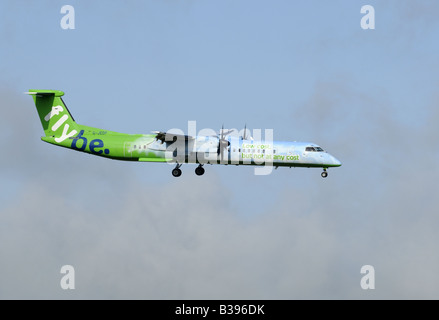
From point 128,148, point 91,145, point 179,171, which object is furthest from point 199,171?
point 91,145

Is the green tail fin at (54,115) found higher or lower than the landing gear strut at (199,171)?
higher

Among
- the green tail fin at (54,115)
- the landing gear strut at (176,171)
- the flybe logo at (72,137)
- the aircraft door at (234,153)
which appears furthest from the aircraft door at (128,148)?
the aircraft door at (234,153)

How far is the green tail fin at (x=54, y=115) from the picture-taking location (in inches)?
2547

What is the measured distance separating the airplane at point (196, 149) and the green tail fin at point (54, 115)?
343 millimetres

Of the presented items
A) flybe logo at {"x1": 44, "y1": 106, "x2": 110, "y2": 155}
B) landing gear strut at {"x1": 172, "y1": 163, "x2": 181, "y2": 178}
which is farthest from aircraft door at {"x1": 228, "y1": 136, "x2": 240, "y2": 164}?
flybe logo at {"x1": 44, "y1": 106, "x2": 110, "y2": 155}

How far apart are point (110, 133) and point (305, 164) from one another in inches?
620

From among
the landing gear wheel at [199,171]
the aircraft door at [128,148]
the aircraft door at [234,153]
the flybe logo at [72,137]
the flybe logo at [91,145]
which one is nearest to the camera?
the aircraft door at [234,153]

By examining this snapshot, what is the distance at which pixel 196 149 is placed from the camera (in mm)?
61656

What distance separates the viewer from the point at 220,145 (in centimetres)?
6138

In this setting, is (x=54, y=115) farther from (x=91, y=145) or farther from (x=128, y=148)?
(x=128, y=148)

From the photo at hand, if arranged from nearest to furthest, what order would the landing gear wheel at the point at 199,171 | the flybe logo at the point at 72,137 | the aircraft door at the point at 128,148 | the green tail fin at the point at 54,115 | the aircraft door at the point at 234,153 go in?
the aircraft door at the point at 234,153, the aircraft door at the point at 128,148, the flybe logo at the point at 72,137, the landing gear wheel at the point at 199,171, the green tail fin at the point at 54,115

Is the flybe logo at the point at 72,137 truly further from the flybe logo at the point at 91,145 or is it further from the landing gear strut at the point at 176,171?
the landing gear strut at the point at 176,171
